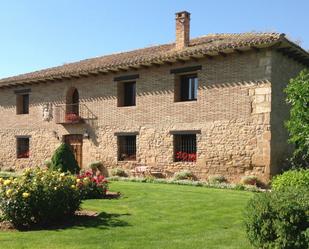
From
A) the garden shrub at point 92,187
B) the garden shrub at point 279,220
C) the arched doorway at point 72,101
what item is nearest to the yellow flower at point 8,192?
the garden shrub at point 92,187

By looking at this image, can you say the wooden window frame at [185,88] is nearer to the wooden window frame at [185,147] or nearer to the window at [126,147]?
the wooden window frame at [185,147]

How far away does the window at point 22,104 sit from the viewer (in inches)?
979

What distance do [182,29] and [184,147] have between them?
5496 mm

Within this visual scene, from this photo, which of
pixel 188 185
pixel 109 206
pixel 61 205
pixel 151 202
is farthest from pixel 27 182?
pixel 188 185

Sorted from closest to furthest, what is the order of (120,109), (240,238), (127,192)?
(240,238)
(127,192)
(120,109)

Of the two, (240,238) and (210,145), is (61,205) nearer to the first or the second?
(240,238)

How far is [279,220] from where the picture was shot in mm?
5848

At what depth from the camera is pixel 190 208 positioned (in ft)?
33.2

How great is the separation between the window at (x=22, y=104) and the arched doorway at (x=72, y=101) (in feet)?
11.6

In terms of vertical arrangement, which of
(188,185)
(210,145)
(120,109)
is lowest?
(188,185)

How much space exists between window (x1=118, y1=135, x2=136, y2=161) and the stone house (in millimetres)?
47

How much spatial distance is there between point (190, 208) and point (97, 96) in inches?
473

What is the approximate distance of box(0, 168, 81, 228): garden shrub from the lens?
8156mm

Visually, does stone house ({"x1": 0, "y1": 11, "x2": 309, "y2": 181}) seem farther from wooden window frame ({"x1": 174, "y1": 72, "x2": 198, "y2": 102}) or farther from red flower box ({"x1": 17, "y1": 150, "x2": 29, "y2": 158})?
red flower box ({"x1": 17, "y1": 150, "x2": 29, "y2": 158})
